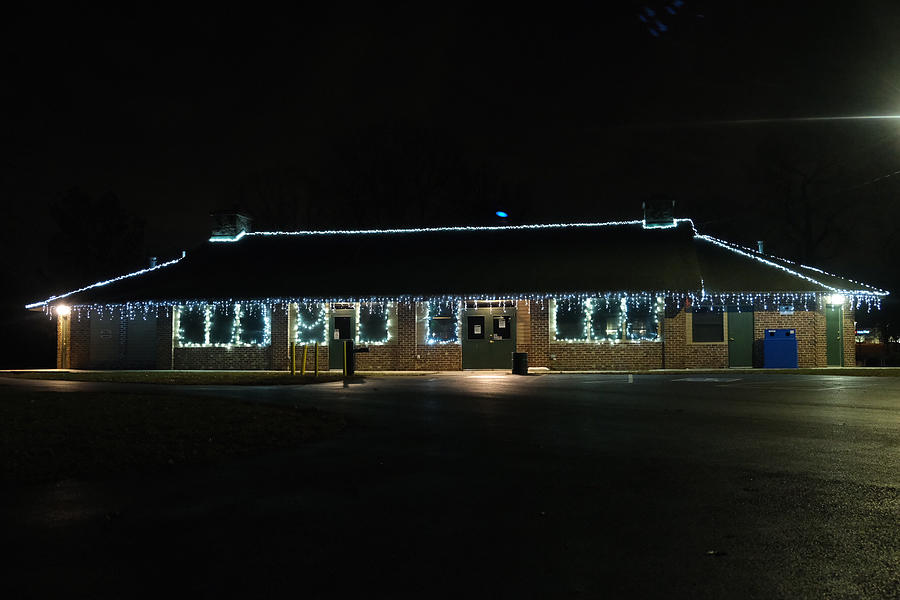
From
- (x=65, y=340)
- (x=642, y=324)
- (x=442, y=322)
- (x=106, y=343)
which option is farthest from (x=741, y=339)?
(x=65, y=340)

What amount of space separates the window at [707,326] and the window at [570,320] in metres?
3.73

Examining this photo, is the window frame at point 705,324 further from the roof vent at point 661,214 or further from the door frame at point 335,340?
the door frame at point 335,340

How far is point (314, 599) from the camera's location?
4.18 metres

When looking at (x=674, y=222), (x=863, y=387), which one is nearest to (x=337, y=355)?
(x=674, y=222)

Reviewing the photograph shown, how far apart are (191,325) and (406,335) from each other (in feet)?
27.1

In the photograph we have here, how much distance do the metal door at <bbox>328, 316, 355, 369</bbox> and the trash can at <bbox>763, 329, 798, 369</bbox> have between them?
14.3 metres

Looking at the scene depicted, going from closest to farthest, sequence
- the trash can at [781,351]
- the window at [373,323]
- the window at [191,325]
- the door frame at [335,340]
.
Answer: the trash can at [781,351] → the window at [373,323] → the door frame at [335,340] → the window at [191,325]

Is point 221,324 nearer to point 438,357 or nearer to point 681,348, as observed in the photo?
point 438,357

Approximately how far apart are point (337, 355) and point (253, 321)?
3441 millimetres

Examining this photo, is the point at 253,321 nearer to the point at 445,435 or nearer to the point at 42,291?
the point at 445,435

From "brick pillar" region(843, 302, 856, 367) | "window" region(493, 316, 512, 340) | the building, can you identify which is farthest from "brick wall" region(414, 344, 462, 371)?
"brick pillar" region(843, 302, 856, 367)

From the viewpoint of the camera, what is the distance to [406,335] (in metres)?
27.6

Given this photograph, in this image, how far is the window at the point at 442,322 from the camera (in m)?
27.5

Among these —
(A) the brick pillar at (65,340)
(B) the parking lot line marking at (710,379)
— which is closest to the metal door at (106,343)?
(A) the brick pillar at (65,340)
